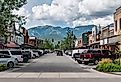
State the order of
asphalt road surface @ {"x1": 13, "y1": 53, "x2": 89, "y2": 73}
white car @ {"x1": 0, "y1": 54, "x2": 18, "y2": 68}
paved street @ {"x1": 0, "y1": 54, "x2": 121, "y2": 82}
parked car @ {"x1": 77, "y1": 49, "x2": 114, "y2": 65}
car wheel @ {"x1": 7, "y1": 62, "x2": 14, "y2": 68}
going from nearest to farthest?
paved street @ {"x1": 0, "y1": 54, "x2": 121, "y2": 82}, asphalt road surface @ {"x1": 13, "y1": 53, "x2": 89, "y2": 73}, white car @ {"x1": 0, "y1": 54, "x2": 18, "y2": 68}, car wheel @ {"x1": 7, "y1": 62, "x2": 14, "y2": 68}, parked car @ {"x1": 77, "y1": 49, "x2": 114, "y2": 65}

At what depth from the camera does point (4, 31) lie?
3203cm

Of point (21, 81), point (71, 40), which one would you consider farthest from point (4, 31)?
point (71, 40)

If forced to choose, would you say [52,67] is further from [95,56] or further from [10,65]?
[95,56]

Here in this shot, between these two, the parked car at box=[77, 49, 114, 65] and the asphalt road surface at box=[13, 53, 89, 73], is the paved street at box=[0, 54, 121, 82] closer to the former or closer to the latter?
the asphalt road surface at box=[13, 53, 89, 73]

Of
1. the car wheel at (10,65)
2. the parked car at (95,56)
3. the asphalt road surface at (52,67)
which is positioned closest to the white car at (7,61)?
the car wheel at (10,65)

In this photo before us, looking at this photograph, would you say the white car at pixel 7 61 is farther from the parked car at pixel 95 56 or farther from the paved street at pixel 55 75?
the parked car at pixel 95 56

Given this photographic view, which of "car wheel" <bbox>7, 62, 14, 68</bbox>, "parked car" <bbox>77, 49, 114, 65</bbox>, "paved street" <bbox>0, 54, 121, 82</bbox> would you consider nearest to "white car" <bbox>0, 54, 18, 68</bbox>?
"car wheel" <bbox>7, 62, 14, 68</bbox>

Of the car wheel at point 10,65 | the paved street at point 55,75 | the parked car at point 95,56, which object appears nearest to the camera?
the paved street at point 55,75

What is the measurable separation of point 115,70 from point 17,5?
12.3 metres

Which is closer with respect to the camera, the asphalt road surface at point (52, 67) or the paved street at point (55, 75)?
the paved street at point (55, 75)

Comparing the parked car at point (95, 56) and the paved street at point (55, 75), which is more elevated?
the parked car at point (95, 56)

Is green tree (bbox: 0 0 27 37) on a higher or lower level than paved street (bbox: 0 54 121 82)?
higher

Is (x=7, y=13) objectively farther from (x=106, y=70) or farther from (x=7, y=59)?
(x=106, y=70)

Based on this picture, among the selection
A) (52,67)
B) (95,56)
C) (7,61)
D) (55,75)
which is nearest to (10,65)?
(7,61)
